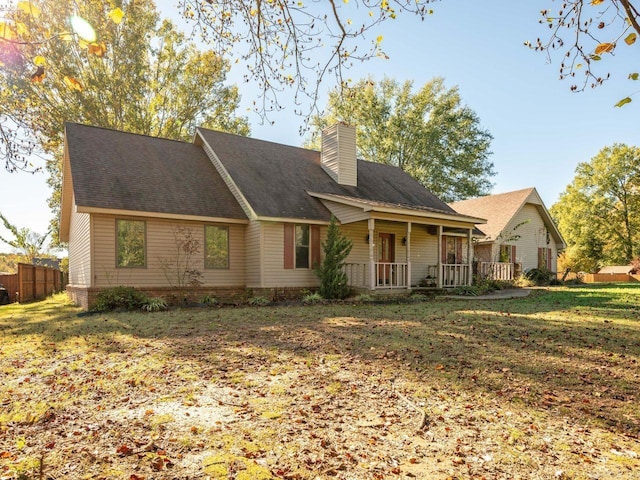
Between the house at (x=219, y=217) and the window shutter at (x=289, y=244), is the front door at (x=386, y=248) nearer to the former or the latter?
the house at (x=219, y=217)

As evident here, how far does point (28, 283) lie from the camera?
54.5ft

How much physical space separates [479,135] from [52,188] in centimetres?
3094

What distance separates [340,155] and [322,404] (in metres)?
15.2

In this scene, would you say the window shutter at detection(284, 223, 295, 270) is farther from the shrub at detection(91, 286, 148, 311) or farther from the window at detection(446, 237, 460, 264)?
the window at detection(446, 237, 460, 264)

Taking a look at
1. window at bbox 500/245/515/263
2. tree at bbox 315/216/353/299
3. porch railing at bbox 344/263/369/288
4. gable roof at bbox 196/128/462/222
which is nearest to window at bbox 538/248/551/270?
window at bbox 500/245/515/263

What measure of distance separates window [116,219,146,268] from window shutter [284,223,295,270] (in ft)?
15.0

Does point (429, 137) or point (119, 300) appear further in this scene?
point (429, 137)

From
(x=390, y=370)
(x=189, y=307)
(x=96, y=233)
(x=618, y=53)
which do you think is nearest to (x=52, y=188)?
(x=96, y=233)

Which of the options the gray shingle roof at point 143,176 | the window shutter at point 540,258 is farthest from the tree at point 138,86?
the window shutter at point 540,258

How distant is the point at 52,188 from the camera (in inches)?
985

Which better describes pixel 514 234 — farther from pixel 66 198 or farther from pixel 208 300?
pixel 66 198

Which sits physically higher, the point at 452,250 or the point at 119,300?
the point at 452,250

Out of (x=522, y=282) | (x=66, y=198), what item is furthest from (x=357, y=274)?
(x=66, y=198)

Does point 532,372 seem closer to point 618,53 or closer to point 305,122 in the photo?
point 618,53
